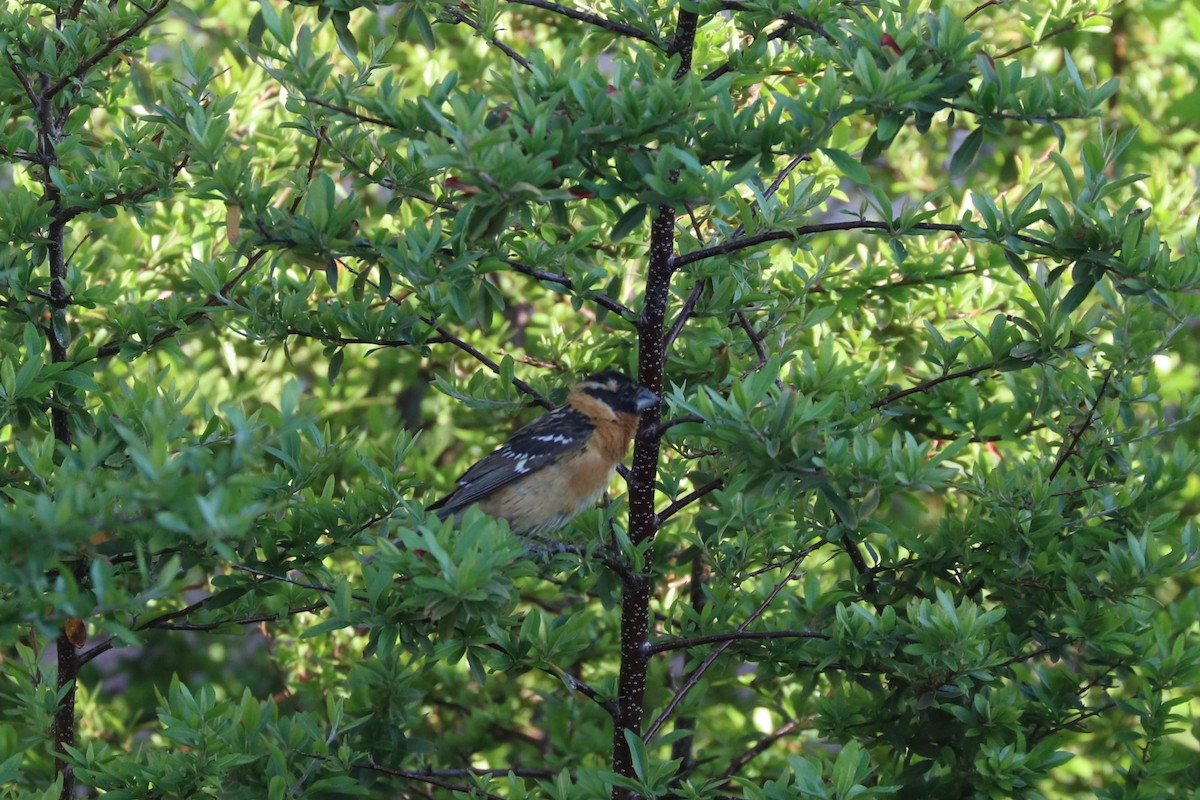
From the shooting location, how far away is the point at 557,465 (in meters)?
4.87

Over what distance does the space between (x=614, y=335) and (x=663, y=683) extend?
1.57 m

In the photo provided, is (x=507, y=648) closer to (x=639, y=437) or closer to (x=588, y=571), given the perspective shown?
(x=588, y=571)

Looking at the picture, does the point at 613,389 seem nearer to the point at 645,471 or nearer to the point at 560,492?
the point at 560,492

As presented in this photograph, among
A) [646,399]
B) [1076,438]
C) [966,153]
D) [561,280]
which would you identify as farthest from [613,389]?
[966,153]

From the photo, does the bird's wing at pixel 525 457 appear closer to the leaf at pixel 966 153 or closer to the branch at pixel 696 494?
the branch at pixel 696 494

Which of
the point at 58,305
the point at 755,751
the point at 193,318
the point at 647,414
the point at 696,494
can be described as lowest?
the point at 755,751

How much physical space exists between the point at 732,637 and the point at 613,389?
1391 millimetres

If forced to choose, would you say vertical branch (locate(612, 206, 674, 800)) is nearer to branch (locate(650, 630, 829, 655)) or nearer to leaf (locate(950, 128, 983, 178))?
branch (locate(650, 630, 829, 655))

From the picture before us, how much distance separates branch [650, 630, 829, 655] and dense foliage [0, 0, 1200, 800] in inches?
0.8

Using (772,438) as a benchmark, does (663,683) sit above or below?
below

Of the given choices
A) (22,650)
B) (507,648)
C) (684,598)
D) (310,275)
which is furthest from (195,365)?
(507,648)

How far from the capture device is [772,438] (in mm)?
2854

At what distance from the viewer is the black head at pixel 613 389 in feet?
15.1

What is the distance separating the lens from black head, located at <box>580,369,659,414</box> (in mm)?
4594
